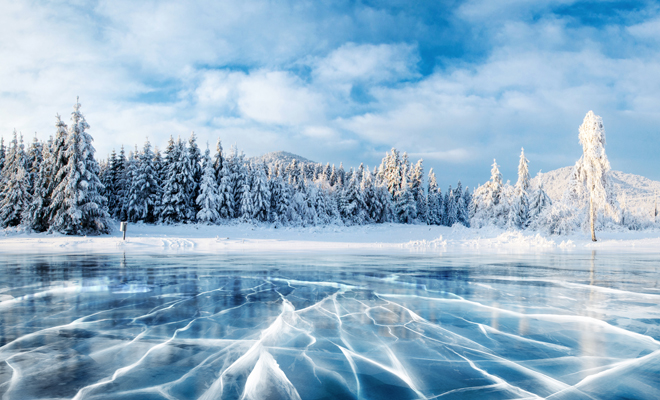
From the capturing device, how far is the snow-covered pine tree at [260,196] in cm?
4467

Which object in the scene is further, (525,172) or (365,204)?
(365,204)

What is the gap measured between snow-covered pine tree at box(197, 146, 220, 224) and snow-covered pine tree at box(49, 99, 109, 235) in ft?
38.3

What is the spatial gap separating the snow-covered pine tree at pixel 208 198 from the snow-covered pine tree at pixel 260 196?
4.58 metres

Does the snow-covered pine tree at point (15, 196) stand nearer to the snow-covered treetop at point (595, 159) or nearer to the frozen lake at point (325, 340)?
the frozen lake at point (325, 340)

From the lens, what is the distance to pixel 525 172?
5003 centimetres

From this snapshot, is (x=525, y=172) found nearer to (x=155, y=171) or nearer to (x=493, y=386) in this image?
(x=155, y=171)

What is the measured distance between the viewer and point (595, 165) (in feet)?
98.7

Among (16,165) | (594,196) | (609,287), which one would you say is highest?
(16,165)

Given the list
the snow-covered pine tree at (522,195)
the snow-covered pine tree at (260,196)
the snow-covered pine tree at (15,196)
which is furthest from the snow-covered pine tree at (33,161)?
the snow-covered pine tree at (522,195)

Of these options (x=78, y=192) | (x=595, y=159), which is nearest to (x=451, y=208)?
(x=595, y=159)

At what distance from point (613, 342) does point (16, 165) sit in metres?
44.7

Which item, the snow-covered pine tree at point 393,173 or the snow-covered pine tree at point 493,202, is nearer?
the snow-covered pine tree at point 493,202

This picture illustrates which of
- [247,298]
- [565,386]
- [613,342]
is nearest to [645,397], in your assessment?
[565,386]

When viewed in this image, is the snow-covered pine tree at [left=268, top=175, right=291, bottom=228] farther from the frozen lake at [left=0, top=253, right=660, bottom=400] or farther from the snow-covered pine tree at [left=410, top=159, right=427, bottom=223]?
the frozen lake at [left=0, top=253, right=660, bottom=400]
